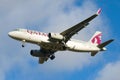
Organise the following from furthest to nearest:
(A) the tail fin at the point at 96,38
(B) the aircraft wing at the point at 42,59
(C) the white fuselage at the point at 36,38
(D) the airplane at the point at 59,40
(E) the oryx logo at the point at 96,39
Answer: (E) the oryx logo at the point at 96,39, (A) the tail fin at the point at 96,38, (B) the aircraft wing at the point at 42,59, (C) the white fuselage at the point at 36,38, (D) the airplane at the point at 59,40

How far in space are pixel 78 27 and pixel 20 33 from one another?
12720mm

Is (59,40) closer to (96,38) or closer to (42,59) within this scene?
(42,59)

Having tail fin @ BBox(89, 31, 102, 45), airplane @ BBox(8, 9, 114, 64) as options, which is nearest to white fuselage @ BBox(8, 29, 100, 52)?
airplane @ BBox(8, 9, 114, 64)

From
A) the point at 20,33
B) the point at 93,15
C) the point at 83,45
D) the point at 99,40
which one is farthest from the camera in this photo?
the point at 99,40

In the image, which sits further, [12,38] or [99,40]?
[99,40]

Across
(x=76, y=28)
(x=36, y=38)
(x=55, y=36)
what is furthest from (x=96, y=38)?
(x=36, y=38)

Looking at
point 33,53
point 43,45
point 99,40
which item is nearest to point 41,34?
point 43,45

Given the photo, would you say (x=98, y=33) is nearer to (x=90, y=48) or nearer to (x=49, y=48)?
(x=90, y=48)

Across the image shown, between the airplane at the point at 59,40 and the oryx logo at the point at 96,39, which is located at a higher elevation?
the oryx logo at the point at 96,39

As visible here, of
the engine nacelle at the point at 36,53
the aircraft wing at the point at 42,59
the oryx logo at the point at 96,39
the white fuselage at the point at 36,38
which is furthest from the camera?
the oryx logo at the point at 96,39

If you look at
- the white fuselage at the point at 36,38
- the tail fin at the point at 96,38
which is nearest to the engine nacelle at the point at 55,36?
the white fuselage at the point at 36,38

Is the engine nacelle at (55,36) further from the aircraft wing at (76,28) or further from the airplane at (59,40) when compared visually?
the aircraft wing at (76,28)

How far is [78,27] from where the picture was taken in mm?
101188

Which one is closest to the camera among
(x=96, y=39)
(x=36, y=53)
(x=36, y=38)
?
(x=36, y=38)
